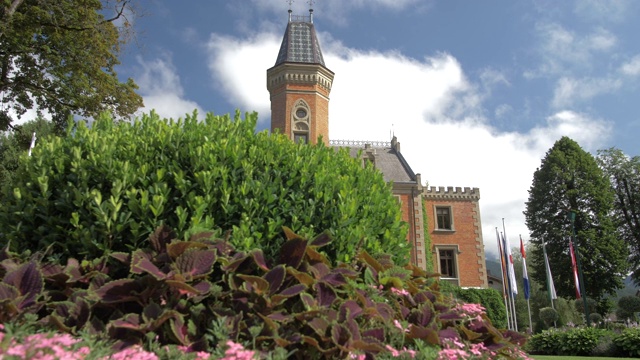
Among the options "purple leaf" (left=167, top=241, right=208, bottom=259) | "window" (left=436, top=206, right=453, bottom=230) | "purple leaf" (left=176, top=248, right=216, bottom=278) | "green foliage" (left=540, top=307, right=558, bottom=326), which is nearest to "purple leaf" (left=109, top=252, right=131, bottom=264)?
"purple leaf" (left=167, top=241, right=208, bottom=259)

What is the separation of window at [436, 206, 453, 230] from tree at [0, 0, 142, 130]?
88.5ft

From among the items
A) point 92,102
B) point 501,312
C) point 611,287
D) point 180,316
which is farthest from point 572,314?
point 180,316

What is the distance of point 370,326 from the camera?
3756mm

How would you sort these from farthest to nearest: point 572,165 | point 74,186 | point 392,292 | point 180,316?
point 572,165, point 392,292, point 74,186, point 180,316

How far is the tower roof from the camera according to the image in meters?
33.5

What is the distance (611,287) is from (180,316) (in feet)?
129

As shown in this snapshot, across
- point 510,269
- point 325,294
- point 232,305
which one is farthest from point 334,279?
point 510,269

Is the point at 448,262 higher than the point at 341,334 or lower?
higher

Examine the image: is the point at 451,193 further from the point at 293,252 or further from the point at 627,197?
the point at 293,252

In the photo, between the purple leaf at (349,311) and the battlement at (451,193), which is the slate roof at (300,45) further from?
the purple leaf at (349,311)

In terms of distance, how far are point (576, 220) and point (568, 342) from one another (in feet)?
71.0

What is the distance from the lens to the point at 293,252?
396 centimetres

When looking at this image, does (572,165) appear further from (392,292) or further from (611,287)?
(392,292)

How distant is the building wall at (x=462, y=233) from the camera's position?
35.8 metres
